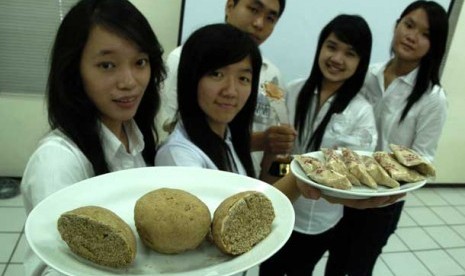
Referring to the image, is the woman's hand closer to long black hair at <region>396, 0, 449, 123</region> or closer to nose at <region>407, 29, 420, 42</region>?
long black hair at <region>396, 0, 449, 123</region>

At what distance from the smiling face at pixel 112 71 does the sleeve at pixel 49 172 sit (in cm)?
15

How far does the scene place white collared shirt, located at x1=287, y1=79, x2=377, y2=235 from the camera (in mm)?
1451

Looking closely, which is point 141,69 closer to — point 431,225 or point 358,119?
point 358,119

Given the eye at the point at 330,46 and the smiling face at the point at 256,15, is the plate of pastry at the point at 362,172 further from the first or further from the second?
the smiling face at the point at 256,15

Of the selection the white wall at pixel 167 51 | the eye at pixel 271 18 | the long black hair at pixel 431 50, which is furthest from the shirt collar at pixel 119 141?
the white wall at pixel 167 51

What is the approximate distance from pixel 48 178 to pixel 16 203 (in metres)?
2.24

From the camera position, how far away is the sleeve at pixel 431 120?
155 cm

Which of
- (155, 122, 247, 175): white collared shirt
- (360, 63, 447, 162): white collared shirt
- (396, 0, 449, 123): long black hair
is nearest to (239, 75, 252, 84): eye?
(155, 122, 247, 175): white collared shirt

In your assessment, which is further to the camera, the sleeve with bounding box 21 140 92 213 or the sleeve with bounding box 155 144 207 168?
the sleeve with bounding box 155 144 207 168

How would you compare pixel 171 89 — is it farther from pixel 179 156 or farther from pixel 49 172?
pixel 49 172

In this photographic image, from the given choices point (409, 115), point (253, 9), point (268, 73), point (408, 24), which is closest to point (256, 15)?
point (253, 9)

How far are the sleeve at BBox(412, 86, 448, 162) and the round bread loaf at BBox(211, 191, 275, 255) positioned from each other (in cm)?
115

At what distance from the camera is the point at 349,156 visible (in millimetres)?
1186

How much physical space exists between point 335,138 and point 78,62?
101 centimetres
